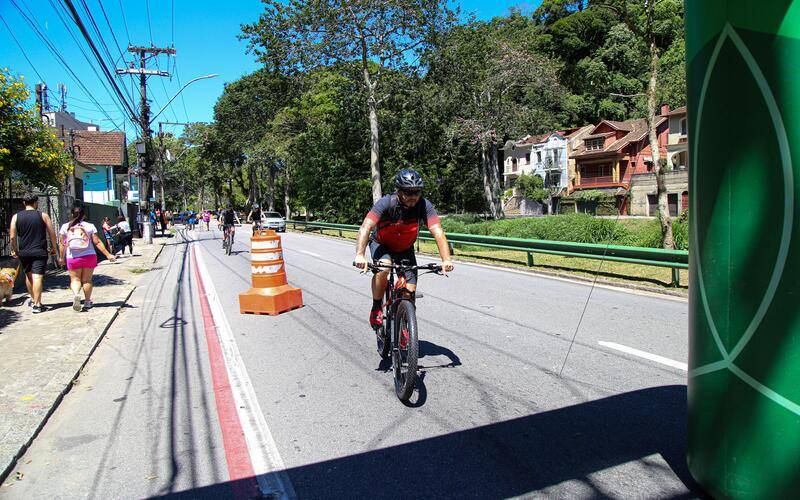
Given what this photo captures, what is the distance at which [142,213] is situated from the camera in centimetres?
3809

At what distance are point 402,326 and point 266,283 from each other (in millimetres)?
4731

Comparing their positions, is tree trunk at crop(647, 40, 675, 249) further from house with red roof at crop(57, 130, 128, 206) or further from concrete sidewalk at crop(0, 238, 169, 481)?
house with red roof at crop(57, 130, 128, 206)

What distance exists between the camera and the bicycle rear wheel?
454 cm

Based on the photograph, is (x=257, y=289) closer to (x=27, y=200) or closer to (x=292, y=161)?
(x=27, y=200)

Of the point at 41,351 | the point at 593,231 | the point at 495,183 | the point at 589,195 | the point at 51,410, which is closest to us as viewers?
the point at 51,410

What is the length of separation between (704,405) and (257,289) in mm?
7331

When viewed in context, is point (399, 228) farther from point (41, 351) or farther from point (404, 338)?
point (41, 351)

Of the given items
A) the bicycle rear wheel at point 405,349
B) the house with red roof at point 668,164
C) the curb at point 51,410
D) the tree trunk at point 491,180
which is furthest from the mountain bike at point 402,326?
→ the house with red roof at point 668,164

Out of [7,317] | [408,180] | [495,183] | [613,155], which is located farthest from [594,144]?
[408,180]

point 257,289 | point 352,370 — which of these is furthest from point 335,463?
point 257,289

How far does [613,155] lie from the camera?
55375mm

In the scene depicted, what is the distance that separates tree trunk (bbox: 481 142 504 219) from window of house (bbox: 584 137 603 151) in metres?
17.7

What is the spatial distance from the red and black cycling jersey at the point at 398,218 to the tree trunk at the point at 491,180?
111ft

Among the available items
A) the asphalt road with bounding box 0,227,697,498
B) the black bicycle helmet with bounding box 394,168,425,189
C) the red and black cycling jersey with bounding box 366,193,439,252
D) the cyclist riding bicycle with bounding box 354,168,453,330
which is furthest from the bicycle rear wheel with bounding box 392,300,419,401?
the black bicycle helmet with bounding box 394,168,425,189
